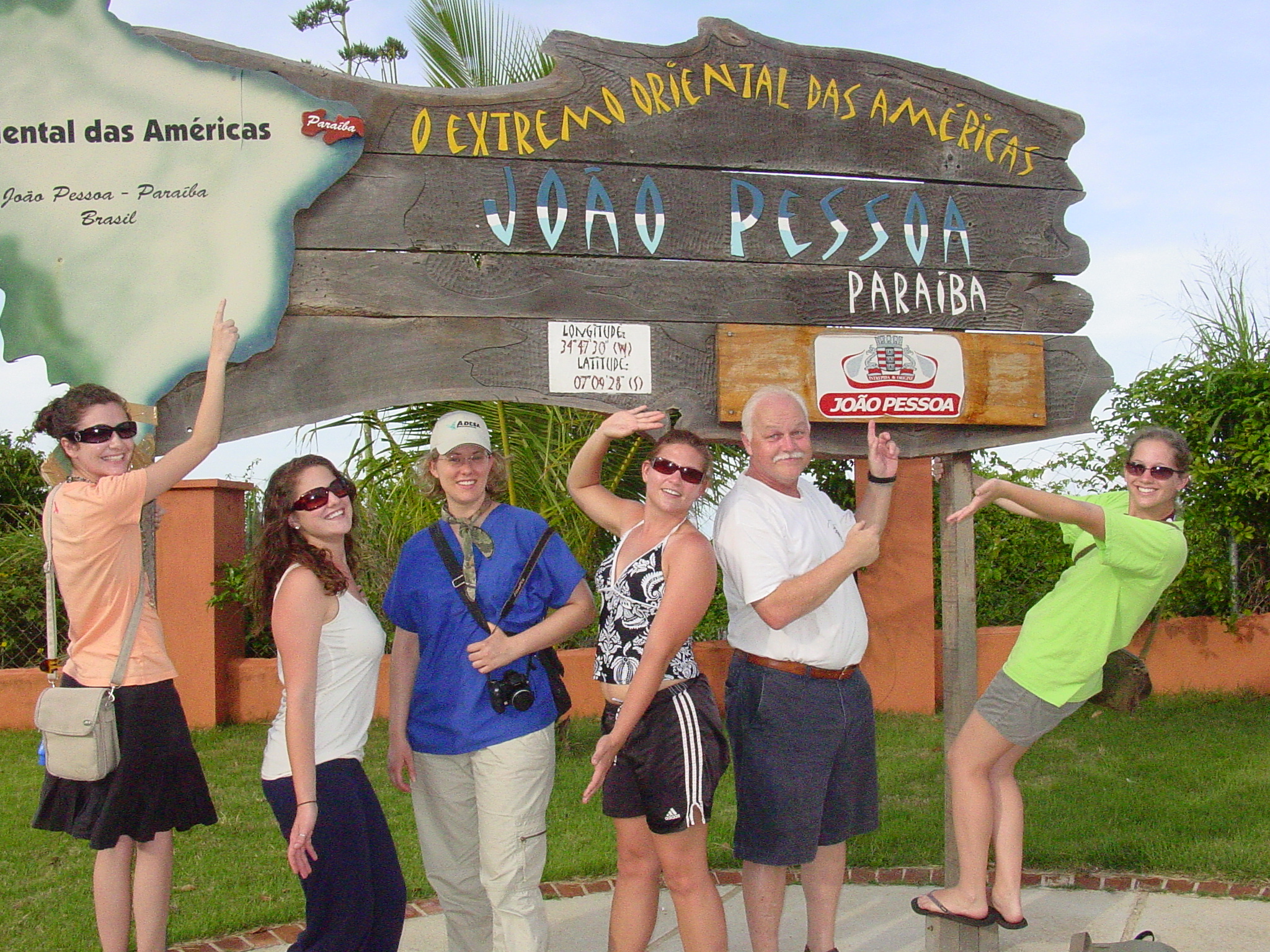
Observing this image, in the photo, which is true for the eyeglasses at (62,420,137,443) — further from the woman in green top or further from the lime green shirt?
the lime green shirt

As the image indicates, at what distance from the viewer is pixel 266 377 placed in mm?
3566

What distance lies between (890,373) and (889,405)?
4.4 inches

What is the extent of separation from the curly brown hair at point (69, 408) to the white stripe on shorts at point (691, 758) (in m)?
1.73

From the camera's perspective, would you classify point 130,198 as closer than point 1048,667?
Yes

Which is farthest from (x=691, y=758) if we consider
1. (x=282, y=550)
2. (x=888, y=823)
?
(x=888, y=823)

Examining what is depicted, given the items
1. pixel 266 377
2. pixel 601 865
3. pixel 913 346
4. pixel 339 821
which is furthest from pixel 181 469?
pixel 601 865

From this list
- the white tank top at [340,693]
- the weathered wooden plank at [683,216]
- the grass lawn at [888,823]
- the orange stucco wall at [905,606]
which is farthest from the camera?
the orange stucco wall at [905,606]

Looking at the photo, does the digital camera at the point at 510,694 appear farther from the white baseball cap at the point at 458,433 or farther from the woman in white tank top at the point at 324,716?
the white baseball cap at the point at 458,433

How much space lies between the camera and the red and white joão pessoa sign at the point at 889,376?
3.99 metres

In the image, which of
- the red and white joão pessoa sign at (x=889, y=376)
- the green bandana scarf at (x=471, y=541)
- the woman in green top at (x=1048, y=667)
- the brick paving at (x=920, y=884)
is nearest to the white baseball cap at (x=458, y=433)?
the green bandana scarf at (x=471, y=541)

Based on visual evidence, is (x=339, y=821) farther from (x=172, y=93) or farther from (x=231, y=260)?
(x=172, y=93)

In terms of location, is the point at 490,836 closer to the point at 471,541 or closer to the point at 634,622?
the point at 634,622

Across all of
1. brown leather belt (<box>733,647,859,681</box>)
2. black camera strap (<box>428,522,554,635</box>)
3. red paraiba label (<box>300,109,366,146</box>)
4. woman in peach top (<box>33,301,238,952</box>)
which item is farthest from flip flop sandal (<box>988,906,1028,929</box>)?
red paraiba label (<box>300,109,366,146</box>)

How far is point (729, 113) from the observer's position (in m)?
3.98
